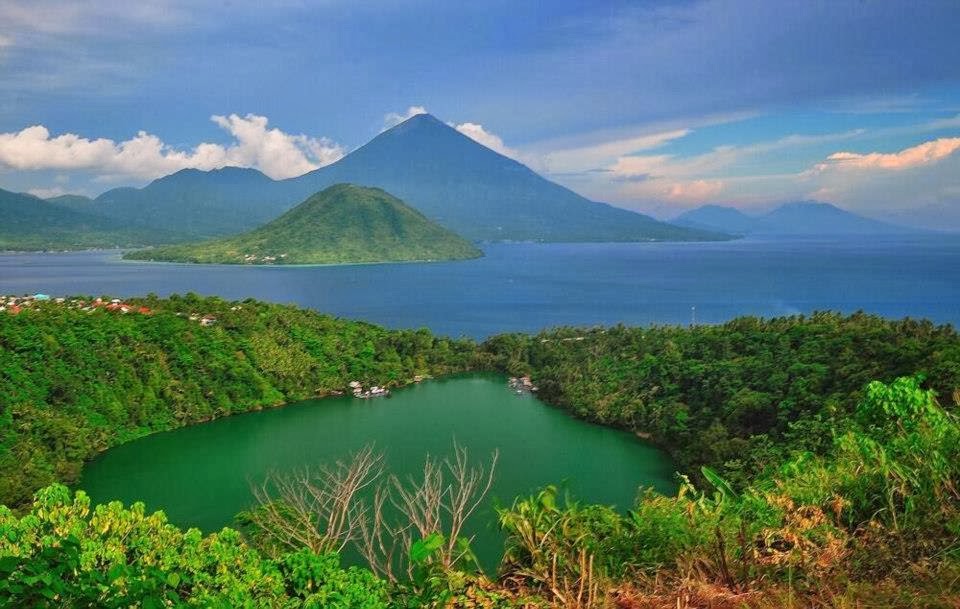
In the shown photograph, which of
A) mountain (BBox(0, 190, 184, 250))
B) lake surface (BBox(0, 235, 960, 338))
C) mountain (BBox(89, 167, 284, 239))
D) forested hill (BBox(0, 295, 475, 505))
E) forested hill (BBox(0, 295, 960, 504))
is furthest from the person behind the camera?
mountain (BBox(89, 167, 284, 239))

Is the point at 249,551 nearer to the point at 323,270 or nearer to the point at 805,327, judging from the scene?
the point at 805,327

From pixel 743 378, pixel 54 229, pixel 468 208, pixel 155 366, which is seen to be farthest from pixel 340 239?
pixel 468 208

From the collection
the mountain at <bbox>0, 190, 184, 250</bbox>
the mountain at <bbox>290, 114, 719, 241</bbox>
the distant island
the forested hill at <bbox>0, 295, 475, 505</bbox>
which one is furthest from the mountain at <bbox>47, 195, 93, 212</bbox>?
the forested hill at <bbox>0, 295, 475, 505</bbox>

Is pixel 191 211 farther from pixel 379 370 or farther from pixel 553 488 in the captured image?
pixel 553 488

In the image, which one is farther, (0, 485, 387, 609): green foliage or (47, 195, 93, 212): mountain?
(47, 195, 93, 212): mountain

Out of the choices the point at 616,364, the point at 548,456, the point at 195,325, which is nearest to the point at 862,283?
the point at 616,364

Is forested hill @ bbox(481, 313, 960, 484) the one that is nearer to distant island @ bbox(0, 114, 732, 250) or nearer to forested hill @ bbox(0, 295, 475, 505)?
forested hill @ bbox(0, 295, 475, 505)

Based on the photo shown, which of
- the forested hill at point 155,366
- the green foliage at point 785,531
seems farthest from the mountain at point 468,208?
the green foliage at point 785,531
